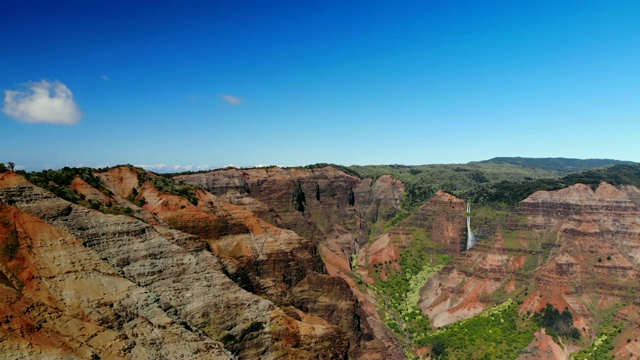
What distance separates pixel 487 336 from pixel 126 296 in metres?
86.0

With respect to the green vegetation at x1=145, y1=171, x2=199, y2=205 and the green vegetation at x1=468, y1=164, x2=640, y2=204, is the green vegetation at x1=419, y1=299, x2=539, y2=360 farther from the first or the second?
the green vegetation at x1=145, y1=171, x2=199, y2=205

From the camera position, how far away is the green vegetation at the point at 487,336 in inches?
3798

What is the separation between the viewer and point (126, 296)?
37.0 meters

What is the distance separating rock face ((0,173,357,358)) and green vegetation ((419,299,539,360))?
56.5 meters

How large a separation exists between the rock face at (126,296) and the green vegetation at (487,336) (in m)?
56.5

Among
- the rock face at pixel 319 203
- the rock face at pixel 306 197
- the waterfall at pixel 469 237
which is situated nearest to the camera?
the rock face at pixel 319 203

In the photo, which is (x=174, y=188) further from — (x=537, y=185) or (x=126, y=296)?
(x=537, y=185)

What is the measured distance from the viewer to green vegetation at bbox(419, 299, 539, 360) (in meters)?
96.5

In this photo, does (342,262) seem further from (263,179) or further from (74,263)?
(74,263)

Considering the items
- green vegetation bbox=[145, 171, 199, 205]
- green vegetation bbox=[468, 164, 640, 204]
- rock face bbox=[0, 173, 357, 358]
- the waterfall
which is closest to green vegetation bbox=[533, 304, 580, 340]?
the waterfall

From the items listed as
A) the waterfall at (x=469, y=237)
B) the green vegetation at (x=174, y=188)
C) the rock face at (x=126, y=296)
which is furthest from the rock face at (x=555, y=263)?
the rock face at (x=126, y=296)

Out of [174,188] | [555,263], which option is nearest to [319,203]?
[555,263]

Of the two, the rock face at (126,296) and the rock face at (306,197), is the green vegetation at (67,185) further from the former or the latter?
the rock face at (306,197)

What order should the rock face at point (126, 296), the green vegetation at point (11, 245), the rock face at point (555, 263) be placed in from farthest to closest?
the rock face at point (555, 263) < the green vegetation at point (11, 245) < the rock face at point (126, 296)
